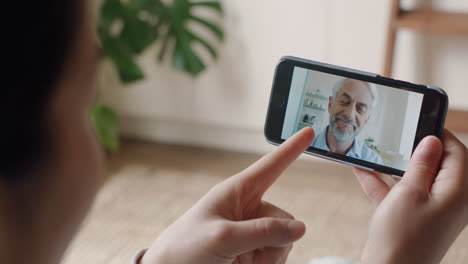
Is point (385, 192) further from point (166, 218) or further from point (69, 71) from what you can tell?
point (166, 218)

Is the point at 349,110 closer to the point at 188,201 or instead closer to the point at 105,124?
the point at 188,201

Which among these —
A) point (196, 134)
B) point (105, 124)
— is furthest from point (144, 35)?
point (196, 134)

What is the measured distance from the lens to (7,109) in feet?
1.21

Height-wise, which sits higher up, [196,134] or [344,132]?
[344,132]

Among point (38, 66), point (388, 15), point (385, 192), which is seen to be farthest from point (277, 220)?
point (388, 15)

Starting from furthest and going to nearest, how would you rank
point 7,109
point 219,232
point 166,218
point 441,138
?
1. point 166,218
2. point 441,138
3. point 219,232
4. point 7,109

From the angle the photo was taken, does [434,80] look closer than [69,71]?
No

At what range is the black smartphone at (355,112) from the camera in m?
0.81

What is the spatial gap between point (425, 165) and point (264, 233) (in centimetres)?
22

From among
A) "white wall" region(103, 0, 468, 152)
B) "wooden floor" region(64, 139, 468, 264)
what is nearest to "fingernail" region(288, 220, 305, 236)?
"wooden floor" region(64, 139, 468, 264)

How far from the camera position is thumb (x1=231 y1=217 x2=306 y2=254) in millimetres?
641

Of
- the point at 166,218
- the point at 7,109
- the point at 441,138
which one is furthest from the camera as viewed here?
the point at 166,218

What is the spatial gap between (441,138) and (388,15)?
3.23 ft

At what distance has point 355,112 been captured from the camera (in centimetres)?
86
